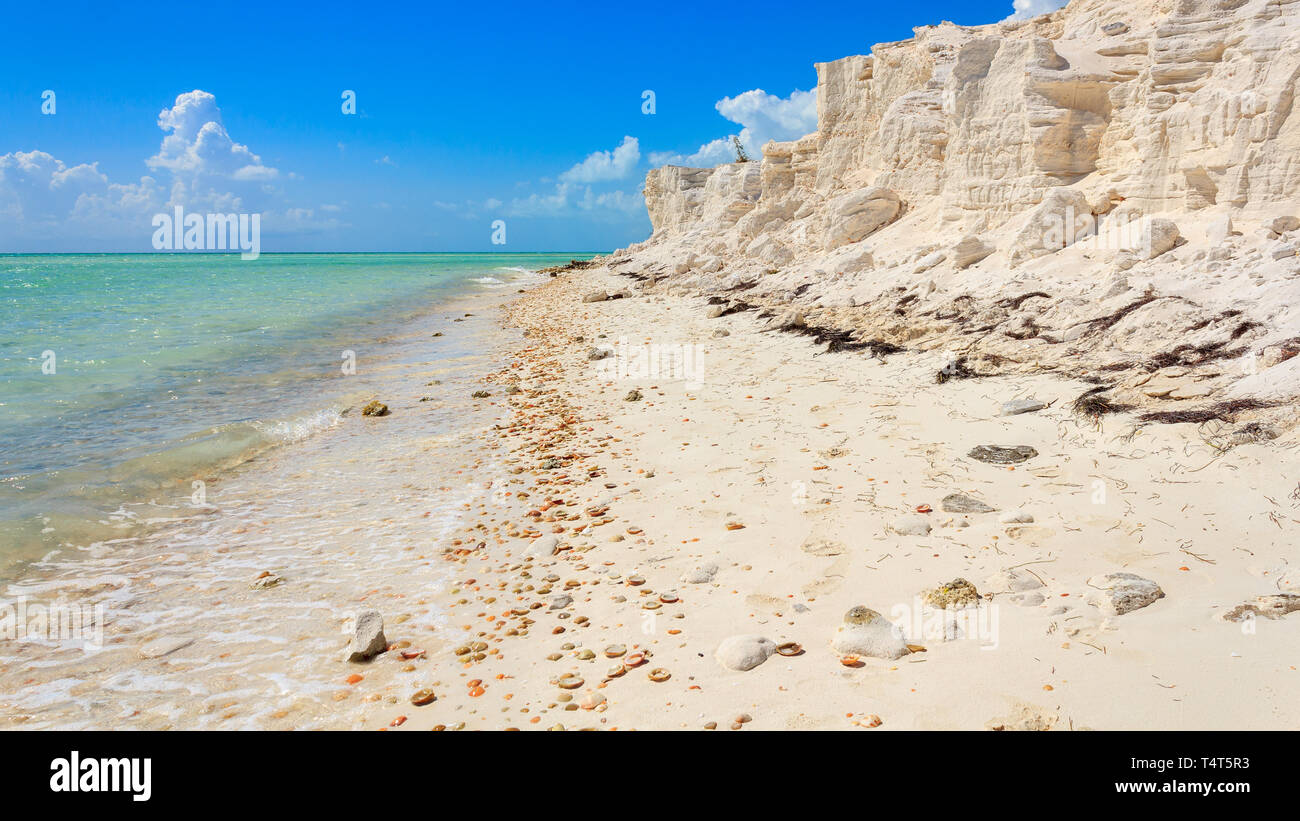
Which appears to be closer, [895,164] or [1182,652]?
[1182,652]

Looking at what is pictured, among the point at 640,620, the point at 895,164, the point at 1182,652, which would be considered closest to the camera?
the point at 1182,652

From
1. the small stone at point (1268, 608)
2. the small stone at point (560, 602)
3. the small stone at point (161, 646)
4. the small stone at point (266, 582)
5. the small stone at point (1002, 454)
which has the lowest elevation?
the small stone at point (161, 646)

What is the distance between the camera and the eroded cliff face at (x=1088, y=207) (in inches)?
304

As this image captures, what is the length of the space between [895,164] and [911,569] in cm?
1827

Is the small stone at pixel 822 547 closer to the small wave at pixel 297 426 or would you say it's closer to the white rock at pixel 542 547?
the white rock at pixel 542 547

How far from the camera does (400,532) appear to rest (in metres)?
6.13

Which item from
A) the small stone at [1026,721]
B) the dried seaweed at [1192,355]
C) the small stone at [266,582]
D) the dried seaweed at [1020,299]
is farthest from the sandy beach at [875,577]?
the dried seaweed at [1020,299]

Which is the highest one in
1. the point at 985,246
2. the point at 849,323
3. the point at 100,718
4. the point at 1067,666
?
the point at 985,246

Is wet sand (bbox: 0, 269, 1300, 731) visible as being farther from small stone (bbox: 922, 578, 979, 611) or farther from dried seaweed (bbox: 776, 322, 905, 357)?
dried seaweed (bbox: 776, 322, 905, 357)

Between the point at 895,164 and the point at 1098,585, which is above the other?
the point at 895,164

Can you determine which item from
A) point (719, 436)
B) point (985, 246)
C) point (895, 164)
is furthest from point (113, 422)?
point (895, 164)

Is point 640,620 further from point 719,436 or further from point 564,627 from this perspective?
point 719,436

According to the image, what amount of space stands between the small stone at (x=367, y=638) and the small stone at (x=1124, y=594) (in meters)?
4.26

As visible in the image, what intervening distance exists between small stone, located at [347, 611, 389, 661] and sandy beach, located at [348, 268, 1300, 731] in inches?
3.0
